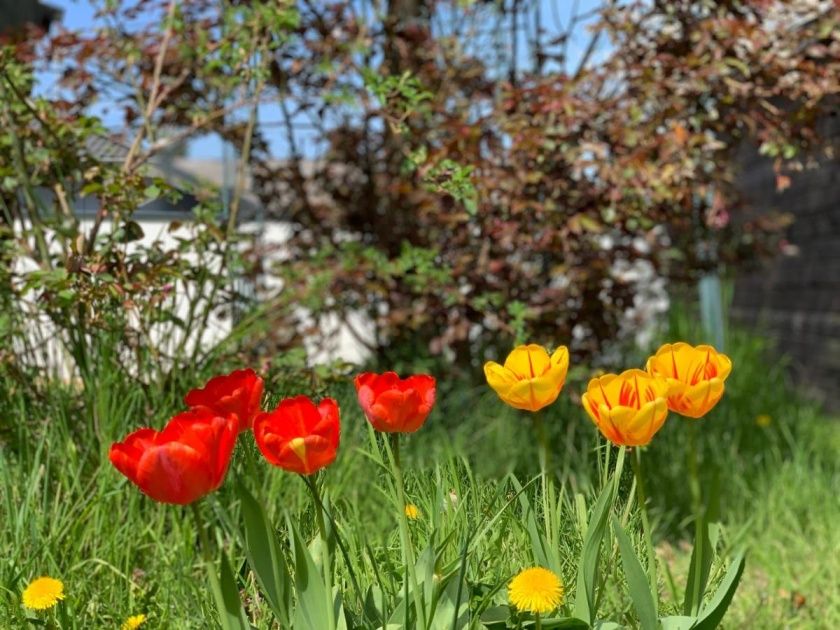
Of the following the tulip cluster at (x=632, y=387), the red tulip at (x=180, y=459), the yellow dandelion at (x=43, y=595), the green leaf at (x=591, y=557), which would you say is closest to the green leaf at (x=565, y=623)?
the green leaf at (x=591, y=557)

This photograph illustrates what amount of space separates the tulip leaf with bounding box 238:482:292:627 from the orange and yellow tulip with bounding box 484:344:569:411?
36 cm

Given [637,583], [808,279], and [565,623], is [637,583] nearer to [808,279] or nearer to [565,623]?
[565,623]

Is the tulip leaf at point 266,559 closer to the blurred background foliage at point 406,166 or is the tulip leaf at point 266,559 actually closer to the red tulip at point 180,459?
the red tulip at point 180,459

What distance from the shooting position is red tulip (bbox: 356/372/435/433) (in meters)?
1.31

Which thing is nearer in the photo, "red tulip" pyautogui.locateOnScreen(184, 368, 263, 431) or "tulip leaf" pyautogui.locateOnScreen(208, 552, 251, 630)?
"tulip leaf" pyautogui.locateOnScreen(208, 552, 251, 630)

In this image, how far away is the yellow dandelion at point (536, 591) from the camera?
1275 mm

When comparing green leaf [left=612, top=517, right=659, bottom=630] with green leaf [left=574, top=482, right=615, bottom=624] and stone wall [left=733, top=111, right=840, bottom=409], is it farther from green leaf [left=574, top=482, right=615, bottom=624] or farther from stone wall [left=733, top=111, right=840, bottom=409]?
stone wall [left=733, top=111, right=840, bottom=409]

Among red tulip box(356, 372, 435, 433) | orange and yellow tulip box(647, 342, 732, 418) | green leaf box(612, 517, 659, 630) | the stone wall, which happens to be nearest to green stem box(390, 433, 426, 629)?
red tulip box(356, 372, 435, 433)

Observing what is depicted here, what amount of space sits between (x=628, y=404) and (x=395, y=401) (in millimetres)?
310

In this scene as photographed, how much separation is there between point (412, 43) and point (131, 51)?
103 cm

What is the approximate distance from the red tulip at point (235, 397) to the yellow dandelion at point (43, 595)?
46 cm

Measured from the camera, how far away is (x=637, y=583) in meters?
1.35

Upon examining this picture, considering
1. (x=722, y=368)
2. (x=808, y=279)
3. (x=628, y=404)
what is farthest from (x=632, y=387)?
Result: (x=808, y=279)

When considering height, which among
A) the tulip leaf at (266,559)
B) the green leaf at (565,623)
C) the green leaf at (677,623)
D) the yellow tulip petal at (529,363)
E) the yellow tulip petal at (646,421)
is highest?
the yellow tulip petal at (529,363)
